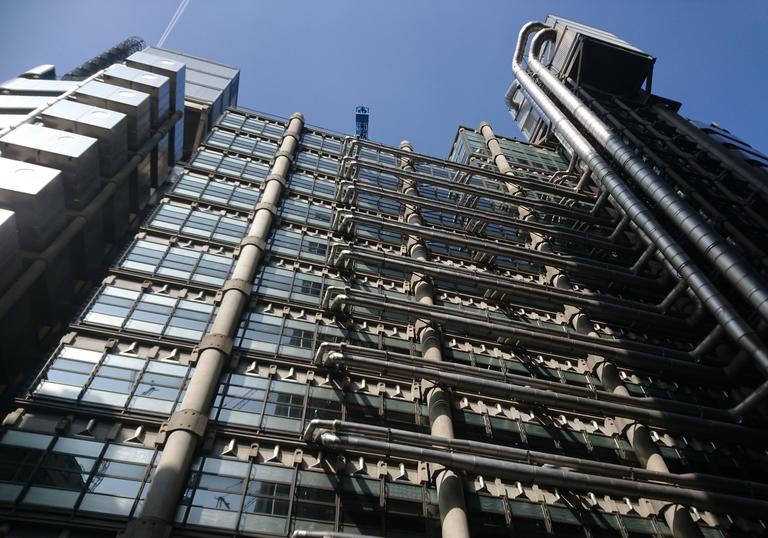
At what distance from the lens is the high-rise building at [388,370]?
A: 18219 millimetres

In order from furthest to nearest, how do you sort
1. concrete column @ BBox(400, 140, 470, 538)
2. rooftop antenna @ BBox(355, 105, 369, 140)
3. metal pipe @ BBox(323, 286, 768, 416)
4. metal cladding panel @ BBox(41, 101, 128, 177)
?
rooftop antenna @ BBox(355, 105, 369, 140) < metal cladding panel @ BBox(41, 101, 128, 177) < metal pipe @ BBox(323, 286, 768, 416) < concrete column @ BBox(400, 140, 470, 538)

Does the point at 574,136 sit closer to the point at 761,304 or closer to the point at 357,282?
the point at 761,304

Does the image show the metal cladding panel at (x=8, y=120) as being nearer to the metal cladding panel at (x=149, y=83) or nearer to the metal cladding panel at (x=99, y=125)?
the metal cladding panel at (x=99, y=125)

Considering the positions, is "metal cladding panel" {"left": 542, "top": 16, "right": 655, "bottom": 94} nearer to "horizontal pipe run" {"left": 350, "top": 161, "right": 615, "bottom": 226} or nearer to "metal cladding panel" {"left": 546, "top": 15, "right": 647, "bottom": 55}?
"metal cladding panel" {"left": 546, "top": 15, "right": 647, "bottom": 55}

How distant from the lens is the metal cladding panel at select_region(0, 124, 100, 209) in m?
26.7

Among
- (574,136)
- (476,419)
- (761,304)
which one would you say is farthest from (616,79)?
(476,419)

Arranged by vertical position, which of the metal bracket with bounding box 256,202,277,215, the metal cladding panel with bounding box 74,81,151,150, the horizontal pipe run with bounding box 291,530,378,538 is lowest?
the horizontal pipe run with bounding box 291,530,378,538

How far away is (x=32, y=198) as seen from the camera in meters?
23.5

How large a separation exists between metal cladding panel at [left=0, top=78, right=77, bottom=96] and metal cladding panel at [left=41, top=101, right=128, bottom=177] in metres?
14.1

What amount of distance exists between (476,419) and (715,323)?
2039 centimetres

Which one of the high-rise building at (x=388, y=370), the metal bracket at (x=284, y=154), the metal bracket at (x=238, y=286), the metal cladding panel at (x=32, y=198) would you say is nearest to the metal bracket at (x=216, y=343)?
the high-rise building at (x=388, y=370)

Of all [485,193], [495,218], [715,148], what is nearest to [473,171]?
[485,193]

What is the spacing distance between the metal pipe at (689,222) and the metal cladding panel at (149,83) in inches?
1414

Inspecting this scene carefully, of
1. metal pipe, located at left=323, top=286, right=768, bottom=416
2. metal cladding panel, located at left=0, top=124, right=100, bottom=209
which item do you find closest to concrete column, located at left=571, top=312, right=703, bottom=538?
metal pipe, located at left=323, top=286, right=768, bottom=416
